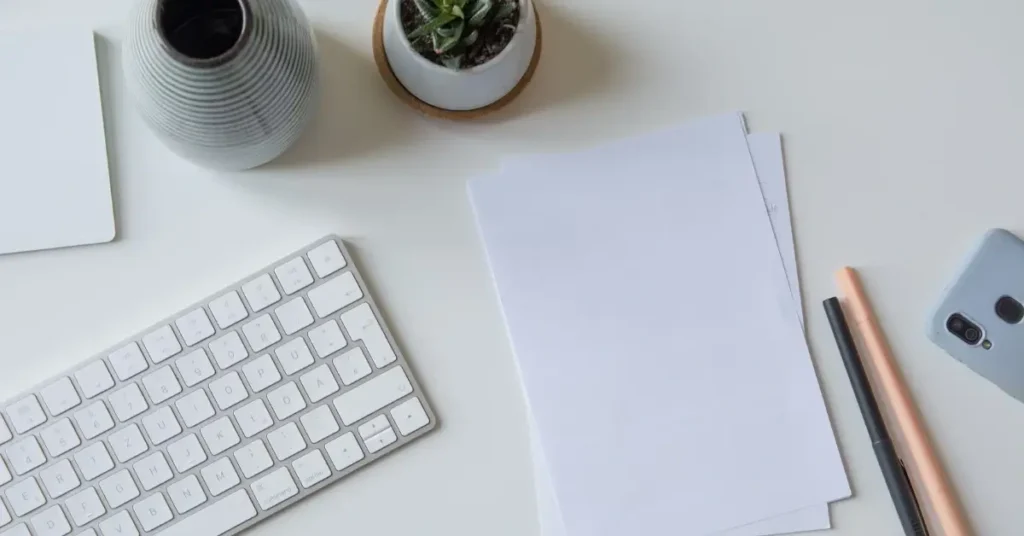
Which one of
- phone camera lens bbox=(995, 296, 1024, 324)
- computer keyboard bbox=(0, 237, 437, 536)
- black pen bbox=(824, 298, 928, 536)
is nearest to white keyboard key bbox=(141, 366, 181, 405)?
computer keyboard bbox=(0, 237, 437, 536)

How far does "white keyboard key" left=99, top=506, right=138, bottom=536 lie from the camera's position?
22.1 inches

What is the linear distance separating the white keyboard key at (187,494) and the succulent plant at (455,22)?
0.94 feet

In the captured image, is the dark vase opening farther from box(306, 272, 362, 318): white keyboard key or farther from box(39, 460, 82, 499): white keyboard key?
box(39, 460, 82, 499): white keyboard key

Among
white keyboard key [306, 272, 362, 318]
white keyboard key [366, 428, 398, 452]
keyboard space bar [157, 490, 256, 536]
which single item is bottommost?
keyboard space bar [157, 490, 256, 536]

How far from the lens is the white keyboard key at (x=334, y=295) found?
58cm

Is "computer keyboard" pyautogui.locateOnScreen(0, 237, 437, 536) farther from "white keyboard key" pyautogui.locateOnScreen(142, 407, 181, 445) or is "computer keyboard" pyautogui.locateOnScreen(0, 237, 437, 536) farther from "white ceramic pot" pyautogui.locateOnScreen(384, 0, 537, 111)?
"white ceramic pot" pyautogui.locateOnScreen(384, 0, 537, 111)

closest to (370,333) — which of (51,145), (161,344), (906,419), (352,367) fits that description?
(352,367)

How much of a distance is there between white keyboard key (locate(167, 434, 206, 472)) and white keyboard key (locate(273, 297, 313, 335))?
84mm

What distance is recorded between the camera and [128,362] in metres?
0.57

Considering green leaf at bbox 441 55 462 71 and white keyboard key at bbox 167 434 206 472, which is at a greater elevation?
green leaf at bbox 441 55 462 71

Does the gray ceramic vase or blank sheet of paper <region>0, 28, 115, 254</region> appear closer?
the gray ceramic vase

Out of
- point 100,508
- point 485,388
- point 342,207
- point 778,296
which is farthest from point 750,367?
point 100,508

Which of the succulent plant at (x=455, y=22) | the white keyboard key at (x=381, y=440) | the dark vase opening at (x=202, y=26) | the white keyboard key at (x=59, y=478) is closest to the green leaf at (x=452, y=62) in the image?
the succulent plant at (x=455, y=22)

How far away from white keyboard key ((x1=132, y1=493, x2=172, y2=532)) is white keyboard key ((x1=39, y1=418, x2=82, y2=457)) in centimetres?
5
